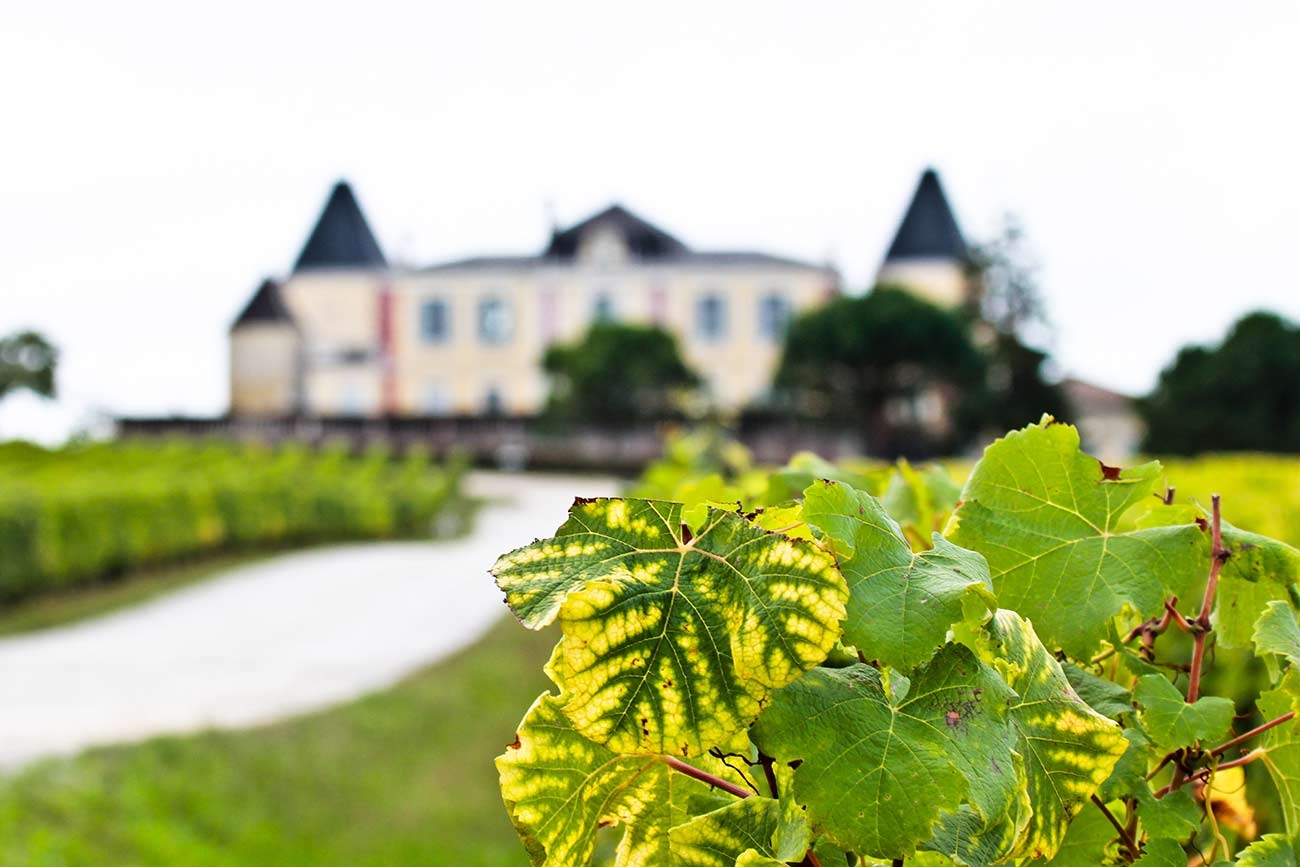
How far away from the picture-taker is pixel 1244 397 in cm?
2656

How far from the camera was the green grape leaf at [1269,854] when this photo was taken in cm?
54

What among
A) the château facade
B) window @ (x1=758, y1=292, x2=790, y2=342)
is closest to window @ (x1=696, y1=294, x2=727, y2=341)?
the château facade

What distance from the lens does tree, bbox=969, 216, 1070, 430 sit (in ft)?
91.7

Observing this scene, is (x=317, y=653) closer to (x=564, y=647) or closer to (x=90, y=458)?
(x=564, y=647)

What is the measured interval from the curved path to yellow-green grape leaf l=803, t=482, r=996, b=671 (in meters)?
6.47

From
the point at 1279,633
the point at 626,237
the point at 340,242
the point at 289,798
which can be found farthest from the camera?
the point at 340,242

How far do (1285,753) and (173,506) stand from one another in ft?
43.0

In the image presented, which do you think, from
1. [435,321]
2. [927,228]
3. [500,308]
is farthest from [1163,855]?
[435,321]

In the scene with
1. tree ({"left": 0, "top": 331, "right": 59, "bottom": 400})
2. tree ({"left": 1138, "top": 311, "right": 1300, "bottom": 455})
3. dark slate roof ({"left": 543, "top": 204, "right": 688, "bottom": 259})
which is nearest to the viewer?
tree ({"left": 1138, "top": 311, "right": 1300, "bottom": 455})

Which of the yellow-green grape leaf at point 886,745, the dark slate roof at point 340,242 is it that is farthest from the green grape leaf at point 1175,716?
the dark slate roof at point 340,242

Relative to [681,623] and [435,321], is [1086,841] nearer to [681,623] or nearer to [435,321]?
[681,623]

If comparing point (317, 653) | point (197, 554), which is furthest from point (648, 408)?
point (317, 653)

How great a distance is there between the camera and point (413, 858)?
180 inches

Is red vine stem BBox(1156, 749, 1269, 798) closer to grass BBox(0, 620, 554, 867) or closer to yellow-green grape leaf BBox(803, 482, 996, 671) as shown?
yellow-green grape leaf BBox(803, 482, 996, 671)
